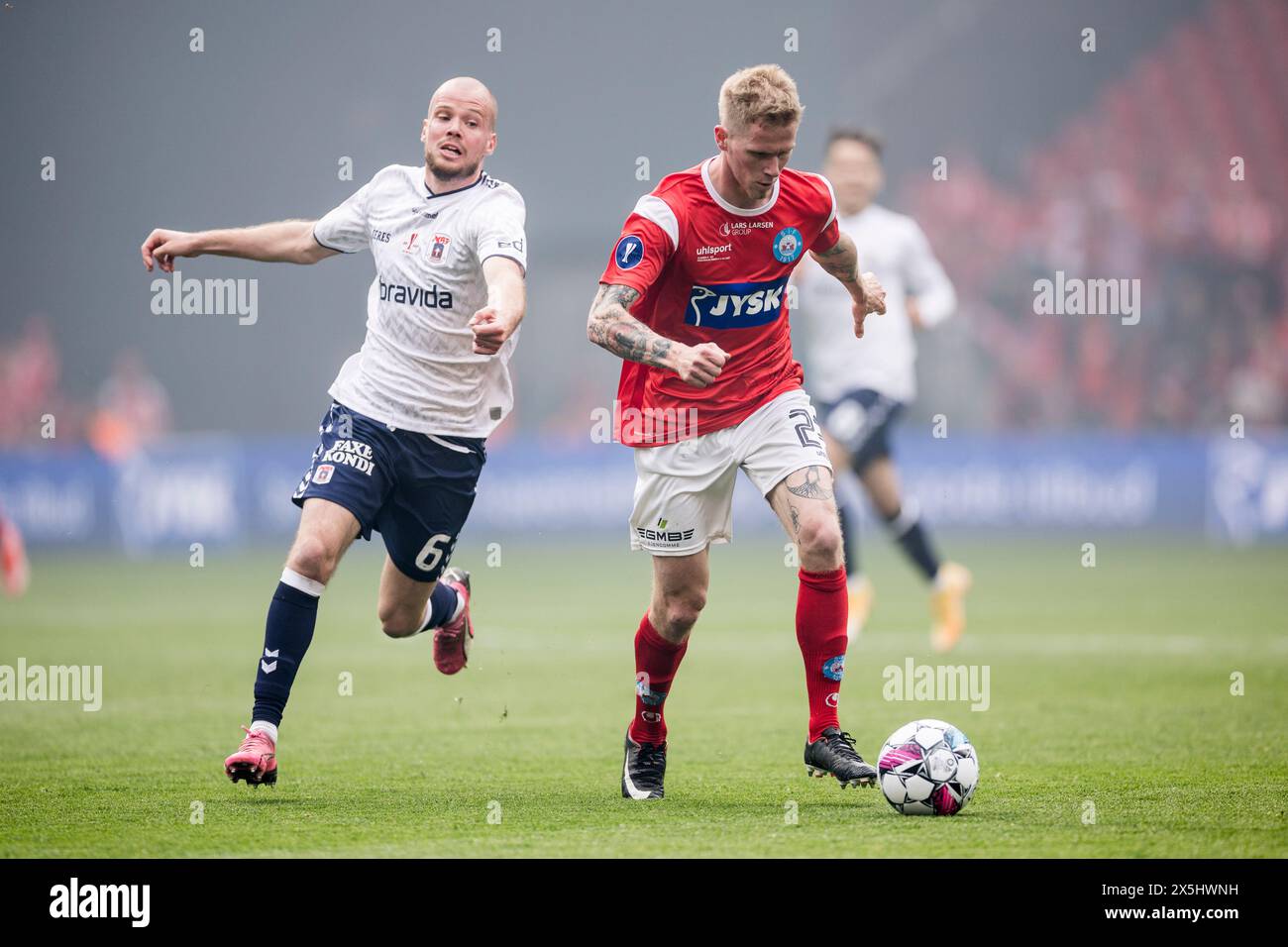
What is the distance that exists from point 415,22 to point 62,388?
8.04m

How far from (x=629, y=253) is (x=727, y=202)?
0.46m

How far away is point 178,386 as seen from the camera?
81.3 feet

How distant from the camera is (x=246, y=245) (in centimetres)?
629

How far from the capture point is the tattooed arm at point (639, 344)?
5090 mm

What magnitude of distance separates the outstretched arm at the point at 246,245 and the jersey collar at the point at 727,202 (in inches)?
59.0

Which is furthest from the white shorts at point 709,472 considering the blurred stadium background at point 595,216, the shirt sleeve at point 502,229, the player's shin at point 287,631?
the blurred stadium background at point 595,216

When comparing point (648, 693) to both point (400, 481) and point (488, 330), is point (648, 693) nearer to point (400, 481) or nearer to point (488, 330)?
point (400, 481)

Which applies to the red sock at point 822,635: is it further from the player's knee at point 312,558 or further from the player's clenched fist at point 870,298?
the player's knee at point 312,558

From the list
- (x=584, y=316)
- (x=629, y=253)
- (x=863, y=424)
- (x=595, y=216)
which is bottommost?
(x=863, y=424)

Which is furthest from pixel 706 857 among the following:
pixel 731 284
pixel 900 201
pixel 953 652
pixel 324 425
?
pixel 900 201

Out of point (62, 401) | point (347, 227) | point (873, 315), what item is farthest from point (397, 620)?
point (62, 401)

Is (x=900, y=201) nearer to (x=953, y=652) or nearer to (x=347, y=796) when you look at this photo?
(x=953, y=652)

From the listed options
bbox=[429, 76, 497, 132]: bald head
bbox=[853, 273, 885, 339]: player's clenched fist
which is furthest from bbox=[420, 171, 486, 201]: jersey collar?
bbox=[853, 273, 885, 339]: player's clenched fist

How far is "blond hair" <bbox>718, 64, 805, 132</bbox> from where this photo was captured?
542 centimetres
